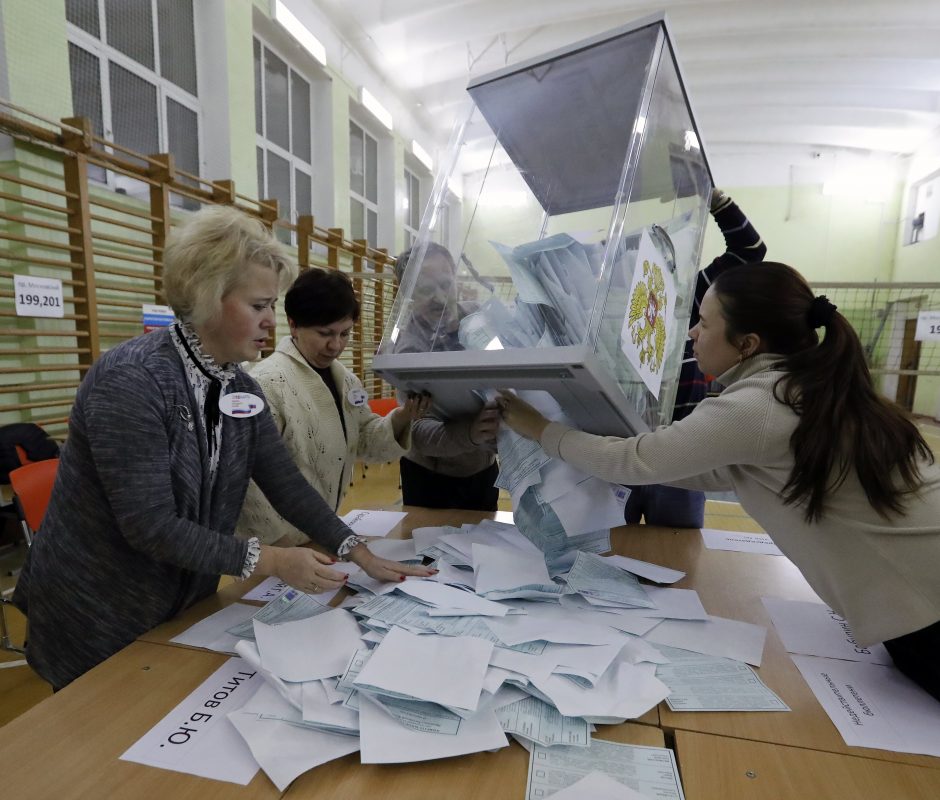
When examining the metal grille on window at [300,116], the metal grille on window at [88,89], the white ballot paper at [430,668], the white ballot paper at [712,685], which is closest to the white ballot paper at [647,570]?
the white ballot paper at [712,685]

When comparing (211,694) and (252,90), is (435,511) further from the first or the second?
(252,90)

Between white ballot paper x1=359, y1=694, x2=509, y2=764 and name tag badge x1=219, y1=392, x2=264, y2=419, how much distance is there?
575 millimetres

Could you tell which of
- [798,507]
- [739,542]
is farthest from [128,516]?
[739,542]

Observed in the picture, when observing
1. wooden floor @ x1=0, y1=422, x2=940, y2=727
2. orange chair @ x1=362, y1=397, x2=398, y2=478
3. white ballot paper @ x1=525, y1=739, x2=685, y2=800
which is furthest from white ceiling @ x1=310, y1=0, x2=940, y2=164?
white ballot paper @ x1=525, y1=739, x2=685, y2=800

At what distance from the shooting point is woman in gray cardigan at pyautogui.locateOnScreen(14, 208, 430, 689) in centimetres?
91

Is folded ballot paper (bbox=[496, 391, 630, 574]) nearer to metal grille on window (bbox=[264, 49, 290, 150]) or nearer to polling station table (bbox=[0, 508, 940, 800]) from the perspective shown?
polling station table (bbox=[0, 508, 940, 800])

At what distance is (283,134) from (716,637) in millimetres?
5247

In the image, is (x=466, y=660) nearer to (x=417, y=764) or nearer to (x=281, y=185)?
(x=417, y=764)

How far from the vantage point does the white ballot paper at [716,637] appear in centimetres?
94

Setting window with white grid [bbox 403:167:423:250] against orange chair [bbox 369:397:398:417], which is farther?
window with white grid [bbox 403:167:423:250]

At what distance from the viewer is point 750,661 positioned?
0.92 m

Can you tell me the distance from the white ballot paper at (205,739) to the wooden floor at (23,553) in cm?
92

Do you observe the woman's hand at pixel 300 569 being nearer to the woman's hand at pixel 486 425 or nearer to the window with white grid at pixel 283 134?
the woman's hand at pixel 486 425

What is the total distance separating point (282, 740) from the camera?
70 cm
